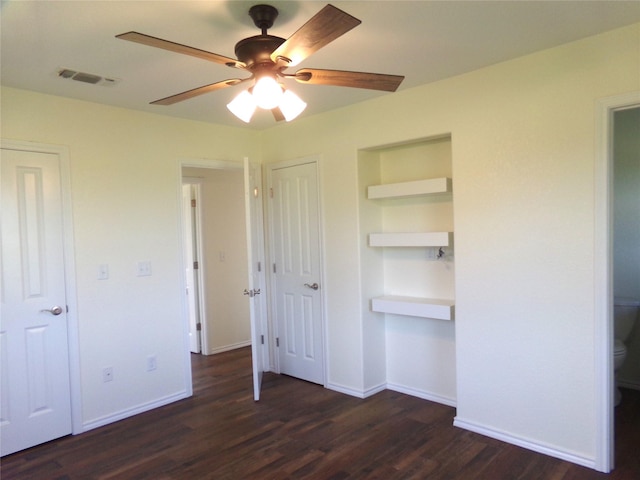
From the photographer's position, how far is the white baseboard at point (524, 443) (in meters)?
2.56

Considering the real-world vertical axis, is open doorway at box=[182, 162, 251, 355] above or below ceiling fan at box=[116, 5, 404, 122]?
below

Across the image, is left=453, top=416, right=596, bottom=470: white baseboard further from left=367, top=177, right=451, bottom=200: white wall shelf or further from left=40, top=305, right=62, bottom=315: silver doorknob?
left=40, top=305, right=62, bottom=315: silver doorknob

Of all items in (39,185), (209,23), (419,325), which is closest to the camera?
(209,23)

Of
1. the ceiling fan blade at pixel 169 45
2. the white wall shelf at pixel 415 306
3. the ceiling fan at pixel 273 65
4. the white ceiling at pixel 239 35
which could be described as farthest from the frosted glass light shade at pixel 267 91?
the white wall shelf at pixel 415 306

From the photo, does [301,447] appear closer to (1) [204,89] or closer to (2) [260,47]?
(1) [204,89]

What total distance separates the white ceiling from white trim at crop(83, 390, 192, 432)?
2.30m

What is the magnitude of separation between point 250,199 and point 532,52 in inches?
87.9

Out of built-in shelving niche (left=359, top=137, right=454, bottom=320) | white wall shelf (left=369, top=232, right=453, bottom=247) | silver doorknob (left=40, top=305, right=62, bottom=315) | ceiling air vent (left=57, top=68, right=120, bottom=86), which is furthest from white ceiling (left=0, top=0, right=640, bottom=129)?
silver doorknob (left=40, top=305, right=62, bottom=315)

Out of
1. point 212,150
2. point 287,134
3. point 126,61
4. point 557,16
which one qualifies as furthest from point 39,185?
point 557,16

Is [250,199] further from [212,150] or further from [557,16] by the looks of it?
[557,16]

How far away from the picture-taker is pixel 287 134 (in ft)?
13.5

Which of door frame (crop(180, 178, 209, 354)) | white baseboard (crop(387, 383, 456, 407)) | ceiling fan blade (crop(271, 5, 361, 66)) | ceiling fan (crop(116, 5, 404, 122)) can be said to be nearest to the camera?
ceiling fan blade (crop(271, 5, 361, 66))

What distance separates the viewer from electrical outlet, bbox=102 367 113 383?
3.31m

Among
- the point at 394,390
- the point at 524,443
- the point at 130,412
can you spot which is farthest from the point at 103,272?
the point at 524,443
